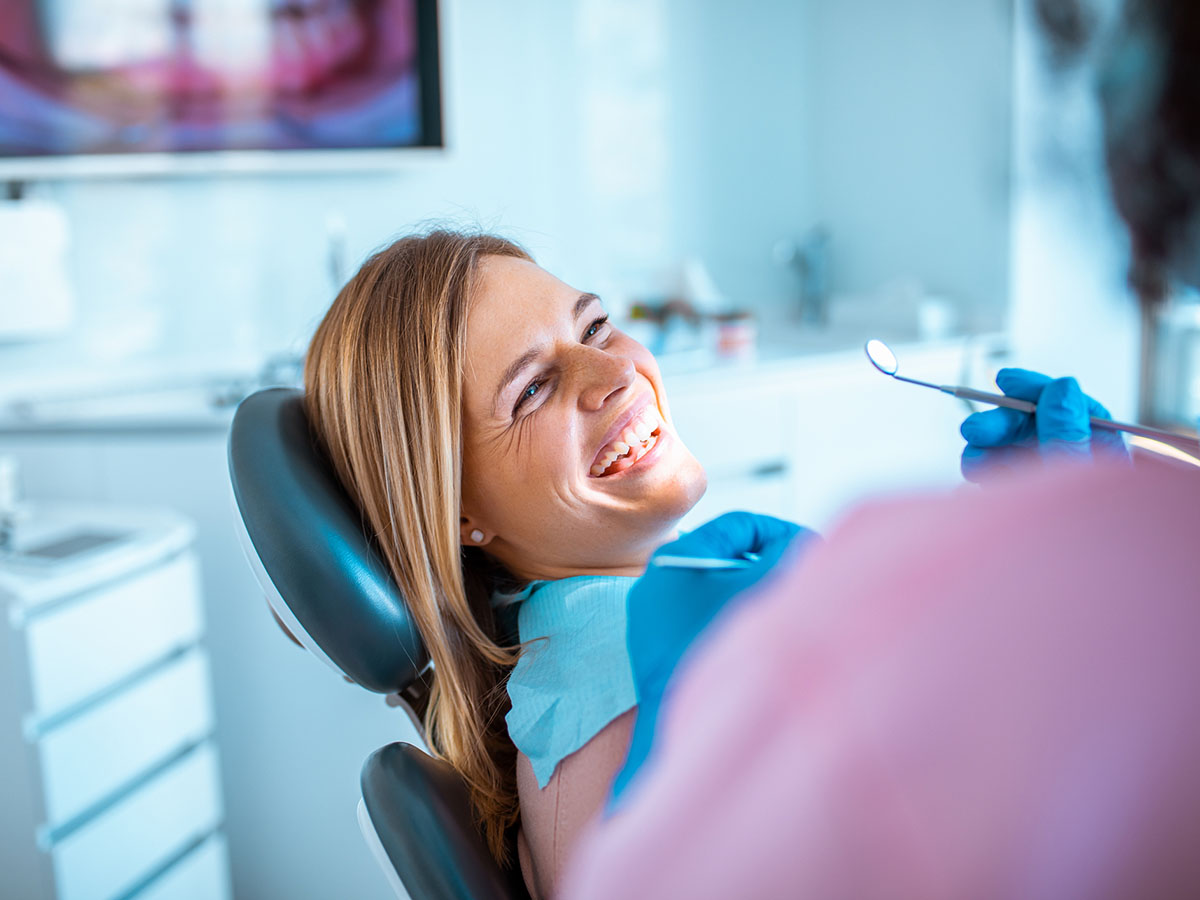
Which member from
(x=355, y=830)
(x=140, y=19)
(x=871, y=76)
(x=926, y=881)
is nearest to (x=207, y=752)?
(x=355, y=830)

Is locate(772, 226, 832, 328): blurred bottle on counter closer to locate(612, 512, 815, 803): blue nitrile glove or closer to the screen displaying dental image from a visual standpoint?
the screen displaying dental image

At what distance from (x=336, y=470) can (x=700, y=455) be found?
4.07 ft

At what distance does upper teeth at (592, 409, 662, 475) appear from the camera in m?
0.99

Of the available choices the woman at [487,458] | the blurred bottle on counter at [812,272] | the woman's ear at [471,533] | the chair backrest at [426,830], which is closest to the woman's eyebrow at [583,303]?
the woman at [487,458]

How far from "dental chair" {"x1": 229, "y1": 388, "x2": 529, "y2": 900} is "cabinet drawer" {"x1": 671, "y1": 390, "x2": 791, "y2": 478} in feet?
4.04

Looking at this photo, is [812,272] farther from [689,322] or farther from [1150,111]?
[1150,111]

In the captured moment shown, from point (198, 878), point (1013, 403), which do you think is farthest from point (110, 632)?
point (1013, 403)

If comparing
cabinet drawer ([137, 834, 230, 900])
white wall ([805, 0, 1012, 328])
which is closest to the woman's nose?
cabinet drawer ([137, 834, 230, 900])

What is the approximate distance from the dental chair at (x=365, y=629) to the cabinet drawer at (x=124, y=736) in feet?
2.68

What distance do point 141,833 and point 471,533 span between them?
100cm

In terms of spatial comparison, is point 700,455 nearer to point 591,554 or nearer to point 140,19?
point 591,554

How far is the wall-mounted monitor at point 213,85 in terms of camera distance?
82.8 inches

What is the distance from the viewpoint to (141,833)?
1614 millimetres

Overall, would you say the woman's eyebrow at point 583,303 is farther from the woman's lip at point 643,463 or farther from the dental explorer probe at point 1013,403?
the dental explorer probe at point 1013,403
